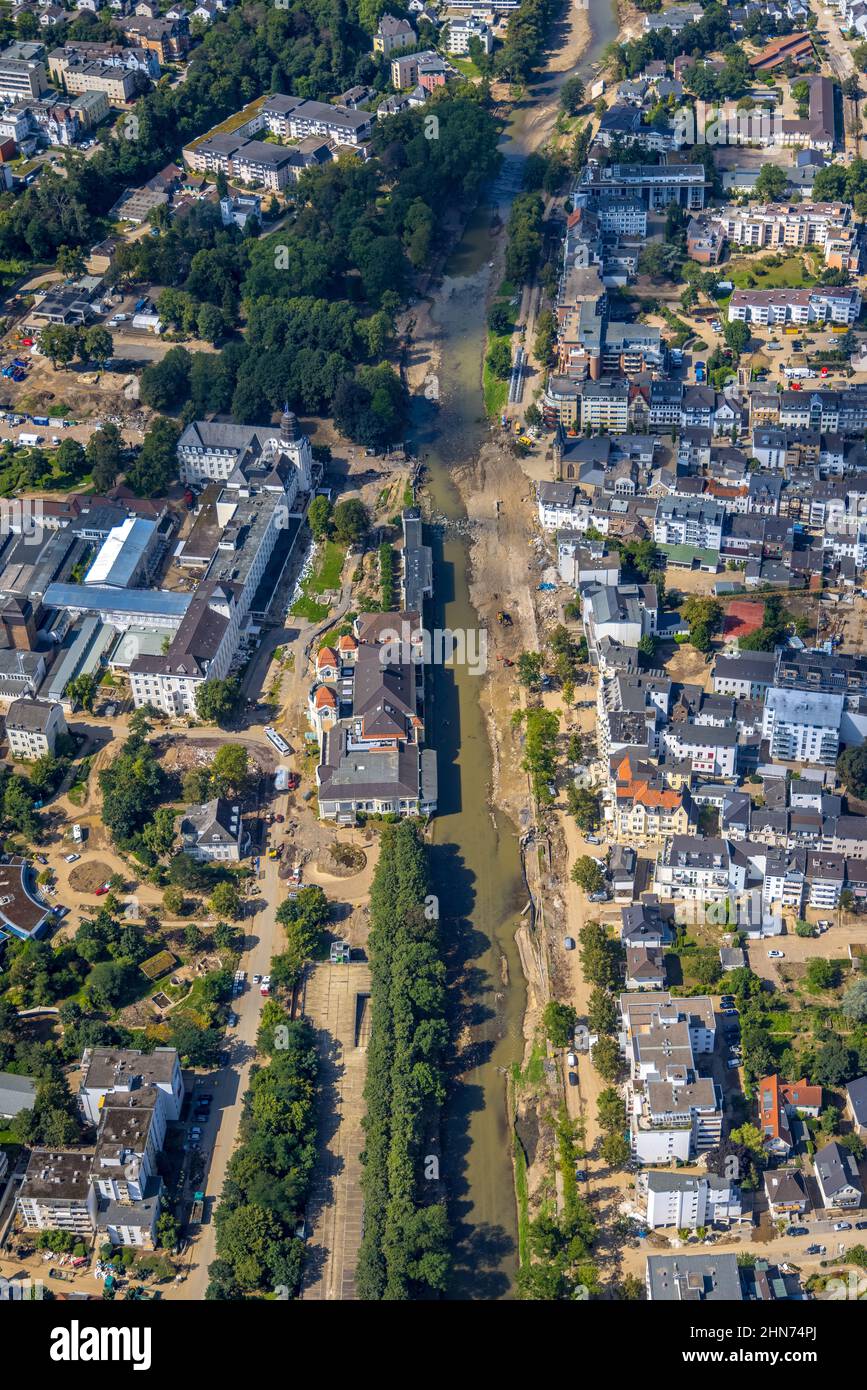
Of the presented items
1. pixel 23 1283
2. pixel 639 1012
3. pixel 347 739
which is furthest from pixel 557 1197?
pixel 347 739

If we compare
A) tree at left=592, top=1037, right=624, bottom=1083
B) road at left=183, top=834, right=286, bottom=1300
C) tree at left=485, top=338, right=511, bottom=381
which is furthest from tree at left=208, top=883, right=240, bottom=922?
tree at left=485, top=338, right=511, bottom=381

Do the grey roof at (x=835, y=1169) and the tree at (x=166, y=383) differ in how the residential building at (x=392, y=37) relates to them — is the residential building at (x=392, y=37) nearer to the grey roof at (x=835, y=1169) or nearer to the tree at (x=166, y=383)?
the tree at (x=166, y=383)

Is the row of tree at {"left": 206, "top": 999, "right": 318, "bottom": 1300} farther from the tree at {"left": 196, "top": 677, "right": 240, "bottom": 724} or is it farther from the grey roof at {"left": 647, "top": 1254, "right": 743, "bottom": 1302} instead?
the tree at {"left": 196, "top": 677, "right": 240, "bottom": 724}

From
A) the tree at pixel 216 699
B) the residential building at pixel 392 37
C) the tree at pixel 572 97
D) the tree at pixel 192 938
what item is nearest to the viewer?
the tree at pixel 192 938

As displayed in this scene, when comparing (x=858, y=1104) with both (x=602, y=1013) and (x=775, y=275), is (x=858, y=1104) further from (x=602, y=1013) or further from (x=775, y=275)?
(x=775, y=275)

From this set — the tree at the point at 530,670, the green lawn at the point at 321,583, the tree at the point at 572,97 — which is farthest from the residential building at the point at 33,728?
the tree at the point at 572,97

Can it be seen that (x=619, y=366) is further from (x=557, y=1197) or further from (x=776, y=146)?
(x=557, y=1197)
